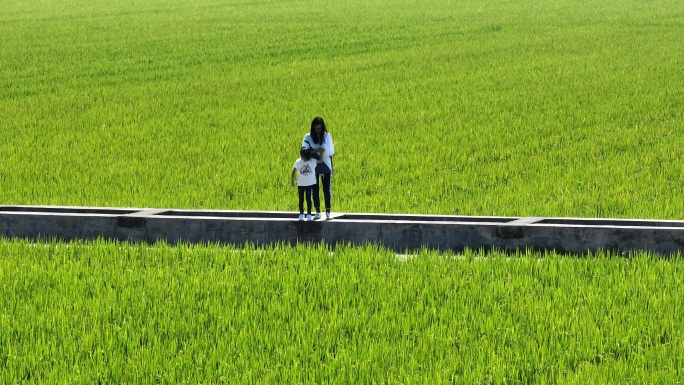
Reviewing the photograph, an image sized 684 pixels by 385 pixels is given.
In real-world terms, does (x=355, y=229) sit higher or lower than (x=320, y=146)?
lower

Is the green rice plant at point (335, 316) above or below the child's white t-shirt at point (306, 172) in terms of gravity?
below

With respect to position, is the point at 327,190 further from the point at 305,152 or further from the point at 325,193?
the point at 305,152

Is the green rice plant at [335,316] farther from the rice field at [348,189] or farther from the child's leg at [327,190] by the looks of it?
the child's leg at [327,190]

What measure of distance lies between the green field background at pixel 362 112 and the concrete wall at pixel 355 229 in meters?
1.76

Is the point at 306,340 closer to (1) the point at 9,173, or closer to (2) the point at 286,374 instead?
(2) the point at 286,374

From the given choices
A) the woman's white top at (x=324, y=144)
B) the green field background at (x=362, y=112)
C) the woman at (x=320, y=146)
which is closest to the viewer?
the woman at (x=320, y=146)

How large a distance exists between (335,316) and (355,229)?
118 inches

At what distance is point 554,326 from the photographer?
7281mm

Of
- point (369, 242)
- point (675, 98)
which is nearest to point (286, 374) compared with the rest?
point (369, 242)

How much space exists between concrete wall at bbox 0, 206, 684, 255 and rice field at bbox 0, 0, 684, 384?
271mm

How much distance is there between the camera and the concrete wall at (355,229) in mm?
9805

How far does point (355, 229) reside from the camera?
34.7ft

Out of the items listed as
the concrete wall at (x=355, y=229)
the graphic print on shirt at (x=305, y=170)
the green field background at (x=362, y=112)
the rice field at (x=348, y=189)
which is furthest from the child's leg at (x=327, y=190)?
the green field background at (x=362, y=112)

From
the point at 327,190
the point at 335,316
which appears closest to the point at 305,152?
the point at 327,190
